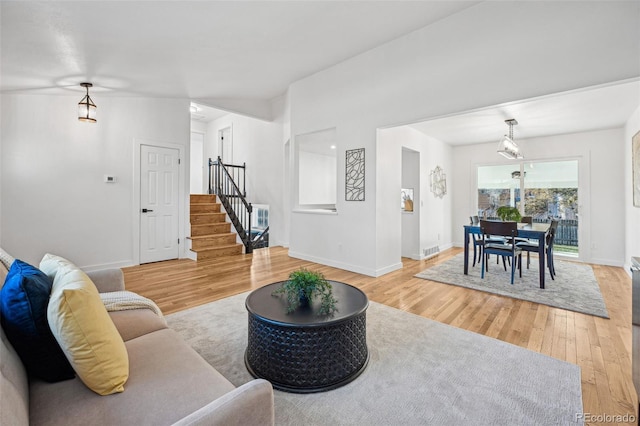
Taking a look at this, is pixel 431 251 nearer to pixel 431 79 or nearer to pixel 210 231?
pixel 431 79

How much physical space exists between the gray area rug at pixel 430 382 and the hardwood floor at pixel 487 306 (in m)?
0.17

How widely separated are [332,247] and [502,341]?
2.87 m

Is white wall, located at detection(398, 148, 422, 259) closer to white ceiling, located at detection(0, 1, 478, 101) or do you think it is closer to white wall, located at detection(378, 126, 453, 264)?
white wall, located at detection(378, 126, 453, 264)

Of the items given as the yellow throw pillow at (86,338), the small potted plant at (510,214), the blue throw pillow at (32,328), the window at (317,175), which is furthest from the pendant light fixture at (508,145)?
the blue throw pillow at (32,328)

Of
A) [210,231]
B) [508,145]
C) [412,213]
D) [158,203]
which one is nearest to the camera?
[508,145]

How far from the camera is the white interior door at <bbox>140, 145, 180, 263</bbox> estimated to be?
5023 mm

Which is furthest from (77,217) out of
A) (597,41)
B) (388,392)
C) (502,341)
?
(597,41)

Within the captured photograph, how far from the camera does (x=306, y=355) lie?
1.76 metres

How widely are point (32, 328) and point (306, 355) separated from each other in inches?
50.2

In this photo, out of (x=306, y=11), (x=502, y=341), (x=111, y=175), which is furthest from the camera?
(x=111, y=175)

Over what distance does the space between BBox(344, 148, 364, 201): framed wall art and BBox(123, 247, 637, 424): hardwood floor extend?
1226 mm

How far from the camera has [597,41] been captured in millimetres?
2545

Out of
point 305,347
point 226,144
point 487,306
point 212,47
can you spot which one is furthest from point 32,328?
point 226,144

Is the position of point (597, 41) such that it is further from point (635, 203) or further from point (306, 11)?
point (635, 203)
